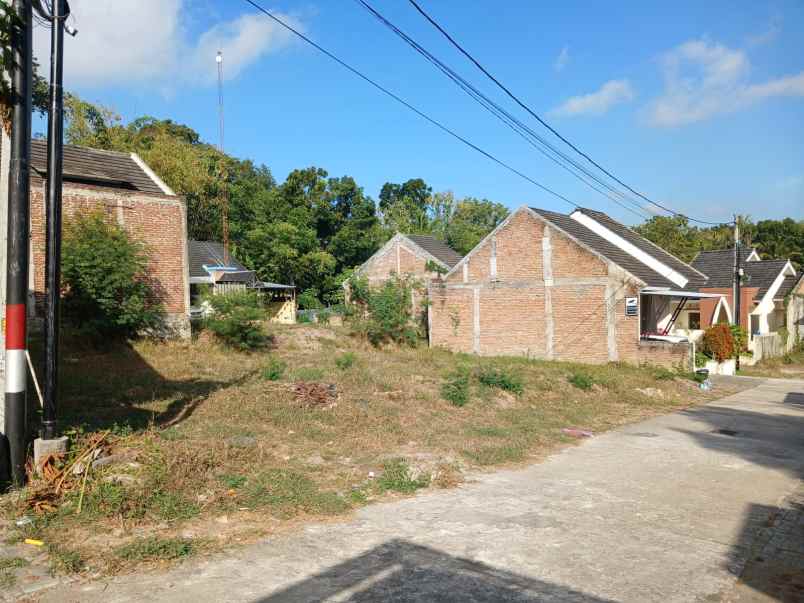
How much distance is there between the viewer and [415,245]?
31984 mm

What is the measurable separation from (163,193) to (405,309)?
1080 cm

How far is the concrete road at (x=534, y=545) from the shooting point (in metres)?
4.63

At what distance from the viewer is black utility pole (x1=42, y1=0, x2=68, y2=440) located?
6746mm

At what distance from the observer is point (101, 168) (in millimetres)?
18719

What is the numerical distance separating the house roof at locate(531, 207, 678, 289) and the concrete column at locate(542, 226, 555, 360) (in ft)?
2.56

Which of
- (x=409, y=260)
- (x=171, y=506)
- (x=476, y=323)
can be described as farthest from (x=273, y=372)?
(x=409, y=260)

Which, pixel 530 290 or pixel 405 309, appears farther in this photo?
pixel 405 309

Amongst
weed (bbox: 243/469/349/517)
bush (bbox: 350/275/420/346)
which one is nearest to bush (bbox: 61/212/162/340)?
bush (bbox: 350/275/420/346)

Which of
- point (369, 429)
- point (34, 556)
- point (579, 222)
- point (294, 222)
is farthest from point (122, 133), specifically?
point (34, 556)

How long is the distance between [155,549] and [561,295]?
59.8 ft

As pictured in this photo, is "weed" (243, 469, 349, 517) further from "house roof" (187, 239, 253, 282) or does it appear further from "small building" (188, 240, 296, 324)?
"house roof" (187, 239, 253, 282)

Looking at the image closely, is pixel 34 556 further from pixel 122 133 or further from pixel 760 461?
pixel 122 133

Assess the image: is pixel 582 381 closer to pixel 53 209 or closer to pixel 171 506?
pixel 171 506

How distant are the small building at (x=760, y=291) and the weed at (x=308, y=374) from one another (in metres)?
22.2
